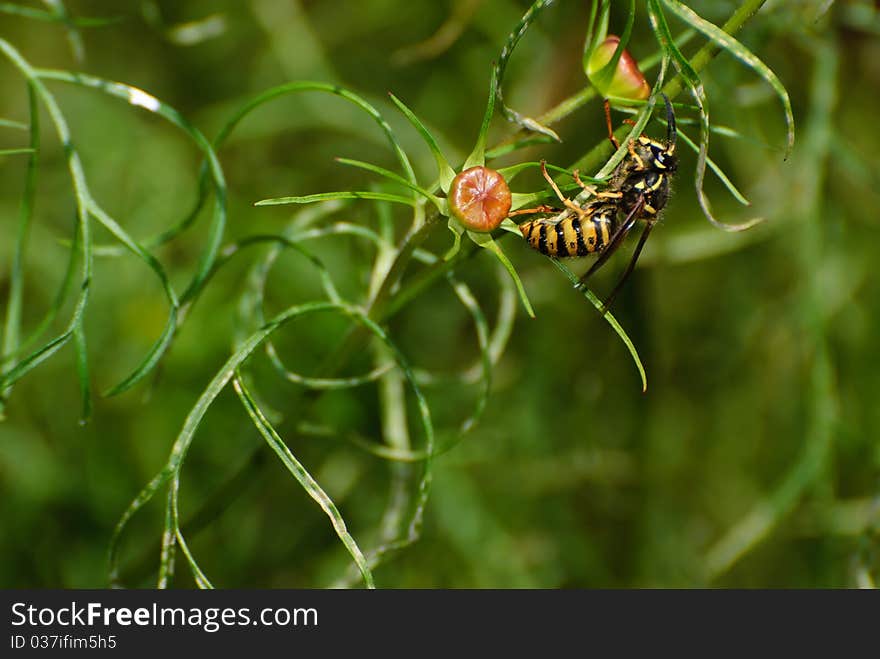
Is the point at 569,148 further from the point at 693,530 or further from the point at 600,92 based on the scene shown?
the point at 600,92

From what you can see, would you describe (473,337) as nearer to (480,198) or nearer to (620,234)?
(620,234)

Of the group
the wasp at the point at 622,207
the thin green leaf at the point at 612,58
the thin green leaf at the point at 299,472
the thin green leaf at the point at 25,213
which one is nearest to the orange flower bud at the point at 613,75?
the thin green leaf at the point at 612,58

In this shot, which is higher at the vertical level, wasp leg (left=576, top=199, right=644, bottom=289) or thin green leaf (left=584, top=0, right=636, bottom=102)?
thin green leaf (left=584, top=0, right=636, bottom=102)

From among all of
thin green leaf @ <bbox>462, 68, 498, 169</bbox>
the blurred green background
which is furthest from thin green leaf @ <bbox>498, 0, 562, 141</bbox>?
the blurred green background

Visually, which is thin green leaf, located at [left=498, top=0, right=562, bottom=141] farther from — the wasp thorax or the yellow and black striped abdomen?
the yellow and black striped abdomen

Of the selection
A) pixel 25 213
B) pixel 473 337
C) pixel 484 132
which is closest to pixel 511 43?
pixel 484 132
